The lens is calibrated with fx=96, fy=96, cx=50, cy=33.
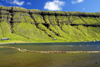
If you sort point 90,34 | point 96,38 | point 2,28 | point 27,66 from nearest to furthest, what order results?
1. point 27,66
2. point 2,28
3. point 96,38
4. point 90,34

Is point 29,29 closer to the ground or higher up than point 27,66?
higher up

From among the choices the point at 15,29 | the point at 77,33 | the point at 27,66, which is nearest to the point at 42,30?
the point at 15,29

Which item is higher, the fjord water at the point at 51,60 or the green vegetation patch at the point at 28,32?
the green vegetation patch at the point at 28,32

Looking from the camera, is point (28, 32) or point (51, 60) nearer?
point (51, 60)

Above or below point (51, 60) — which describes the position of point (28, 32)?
above

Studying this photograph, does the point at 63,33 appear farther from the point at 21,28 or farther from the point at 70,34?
the point at 21,28

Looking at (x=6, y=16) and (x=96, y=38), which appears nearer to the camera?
(x=96, y=38)

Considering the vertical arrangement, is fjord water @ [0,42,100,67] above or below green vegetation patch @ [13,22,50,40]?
below

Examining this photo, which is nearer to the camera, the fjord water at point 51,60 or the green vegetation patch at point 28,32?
the fjord water at point 51,60

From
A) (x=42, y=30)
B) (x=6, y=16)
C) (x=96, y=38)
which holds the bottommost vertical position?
(x=96, y=38)

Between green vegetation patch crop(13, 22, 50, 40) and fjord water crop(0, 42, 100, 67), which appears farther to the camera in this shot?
green vegetation patch crop(13, 22, 50, 40)

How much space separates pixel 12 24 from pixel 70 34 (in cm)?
11795

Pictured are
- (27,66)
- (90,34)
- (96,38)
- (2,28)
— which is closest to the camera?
(27,66)

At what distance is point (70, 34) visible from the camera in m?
187
